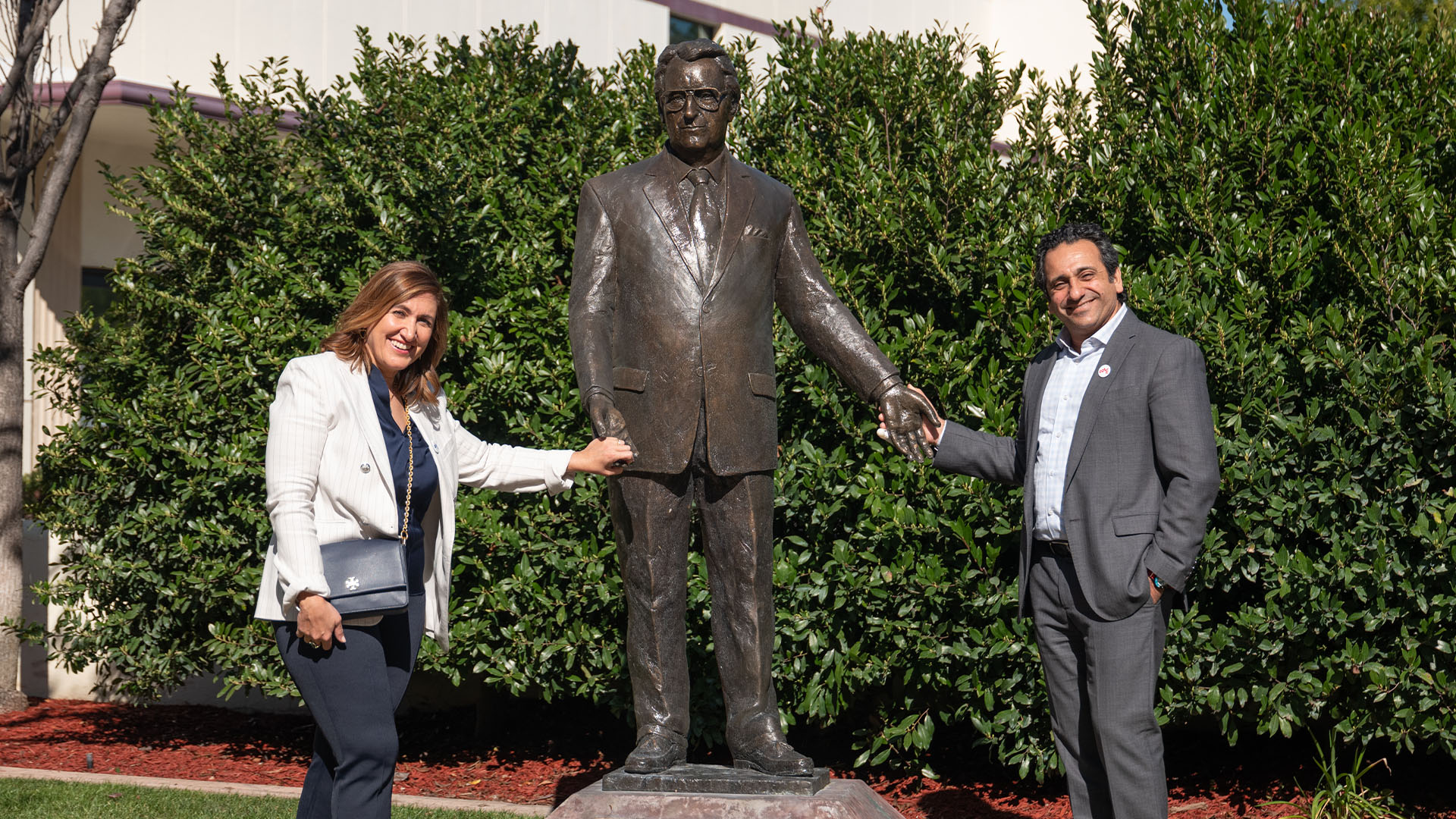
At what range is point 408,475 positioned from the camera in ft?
11.8

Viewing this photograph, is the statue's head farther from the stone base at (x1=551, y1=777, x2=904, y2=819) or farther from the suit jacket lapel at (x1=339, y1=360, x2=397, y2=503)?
the stone base at (x1=551, y1=777, x2=904, y2=819)

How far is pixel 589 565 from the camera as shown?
6.22 meters

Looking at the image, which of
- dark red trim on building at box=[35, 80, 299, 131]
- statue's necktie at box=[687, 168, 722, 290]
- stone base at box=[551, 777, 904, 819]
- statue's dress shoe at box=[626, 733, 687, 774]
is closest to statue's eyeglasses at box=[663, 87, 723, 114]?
statue's necktie at box=[687, 168, 722, 290]

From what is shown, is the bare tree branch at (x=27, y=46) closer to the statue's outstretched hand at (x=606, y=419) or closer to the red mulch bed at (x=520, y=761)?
the red mulch bed at (x=520, y=761)

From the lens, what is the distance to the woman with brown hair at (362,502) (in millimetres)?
3350

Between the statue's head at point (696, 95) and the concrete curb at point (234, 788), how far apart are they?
3525 millimetres

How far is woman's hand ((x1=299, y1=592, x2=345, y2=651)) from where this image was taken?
10.6ft

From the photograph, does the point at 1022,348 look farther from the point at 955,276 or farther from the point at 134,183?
the point at 134,183

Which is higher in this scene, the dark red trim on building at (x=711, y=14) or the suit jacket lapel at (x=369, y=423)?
A: the dark red trim on building at (x=711, y=14)

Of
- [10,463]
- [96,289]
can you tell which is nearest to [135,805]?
[10,463]

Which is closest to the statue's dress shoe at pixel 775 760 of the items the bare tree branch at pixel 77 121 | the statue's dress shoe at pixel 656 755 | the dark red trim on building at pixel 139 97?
the statue's dress shoe at pixel 656 755

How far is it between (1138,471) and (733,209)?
1507 mm

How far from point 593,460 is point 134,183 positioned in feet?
23.3

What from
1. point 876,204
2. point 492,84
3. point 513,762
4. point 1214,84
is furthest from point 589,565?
point 1214,84
